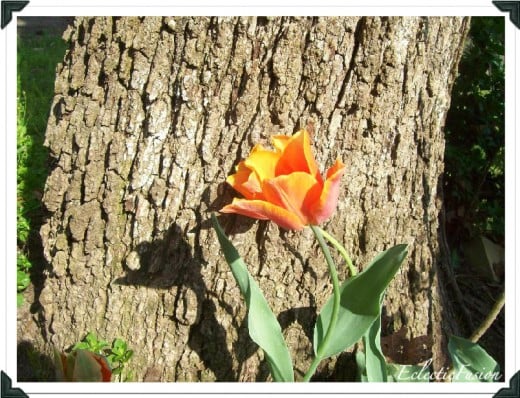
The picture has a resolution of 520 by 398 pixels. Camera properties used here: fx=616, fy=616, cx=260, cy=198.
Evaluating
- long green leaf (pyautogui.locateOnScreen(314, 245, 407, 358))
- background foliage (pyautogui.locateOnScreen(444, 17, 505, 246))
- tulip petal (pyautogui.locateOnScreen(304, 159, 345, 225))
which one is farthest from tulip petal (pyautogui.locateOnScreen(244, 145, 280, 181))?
background foliage (pyautogui.locateOnScreen(444, 17, 505, 246))

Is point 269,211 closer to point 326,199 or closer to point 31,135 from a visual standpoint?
point 326,199

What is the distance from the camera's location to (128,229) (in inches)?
60.4

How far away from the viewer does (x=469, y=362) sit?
1.44 metres

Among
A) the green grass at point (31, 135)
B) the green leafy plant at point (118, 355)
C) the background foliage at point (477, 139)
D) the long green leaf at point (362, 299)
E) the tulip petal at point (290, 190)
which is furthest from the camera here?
the background foliage at point (477, 139)

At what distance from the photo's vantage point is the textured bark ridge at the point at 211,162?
4.70ft

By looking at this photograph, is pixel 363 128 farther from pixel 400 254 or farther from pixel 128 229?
pixel 128 229

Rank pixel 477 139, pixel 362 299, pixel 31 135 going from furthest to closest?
1. pixel 31 135
2. pixel 477 139
3. pixel 362 299

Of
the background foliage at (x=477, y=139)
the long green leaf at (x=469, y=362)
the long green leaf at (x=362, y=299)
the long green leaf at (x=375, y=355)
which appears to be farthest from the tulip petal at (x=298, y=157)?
the background foliage at (x=477, y=139)

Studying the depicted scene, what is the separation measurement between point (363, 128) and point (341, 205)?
0.65 feet

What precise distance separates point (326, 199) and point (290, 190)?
0.08 metres

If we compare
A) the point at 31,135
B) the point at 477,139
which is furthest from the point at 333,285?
the point at 31,135

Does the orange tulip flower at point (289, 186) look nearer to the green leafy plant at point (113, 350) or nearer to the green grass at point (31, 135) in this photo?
the green leafy plant at point (113, 350)

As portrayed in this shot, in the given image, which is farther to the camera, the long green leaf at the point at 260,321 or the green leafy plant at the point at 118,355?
the green leafy plant at the point at 118,355
